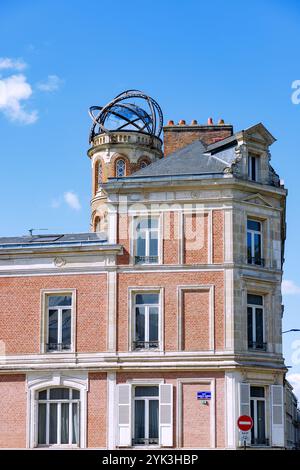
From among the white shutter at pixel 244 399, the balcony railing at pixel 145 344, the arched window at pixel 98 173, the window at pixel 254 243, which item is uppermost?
the arched window at pixel 98 173

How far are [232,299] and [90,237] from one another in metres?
6.64

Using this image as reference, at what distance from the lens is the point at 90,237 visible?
43250mm

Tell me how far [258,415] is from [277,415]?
2.16 ft

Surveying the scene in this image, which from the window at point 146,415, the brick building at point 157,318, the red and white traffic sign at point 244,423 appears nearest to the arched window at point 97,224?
the brick building at point 157,318

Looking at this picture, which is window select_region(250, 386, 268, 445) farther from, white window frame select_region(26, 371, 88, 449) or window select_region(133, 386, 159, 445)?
white window frame select_region(26, 371, 88, 449)

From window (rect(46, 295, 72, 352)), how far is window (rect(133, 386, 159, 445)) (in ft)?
10.3

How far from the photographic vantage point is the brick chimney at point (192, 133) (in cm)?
4584

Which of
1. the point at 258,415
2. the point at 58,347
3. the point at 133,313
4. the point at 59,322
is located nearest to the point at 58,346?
the point at 58,347

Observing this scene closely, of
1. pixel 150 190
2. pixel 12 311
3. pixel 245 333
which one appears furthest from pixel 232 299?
pixel 12 311

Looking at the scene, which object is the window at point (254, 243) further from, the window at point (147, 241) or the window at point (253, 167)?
the window at point (147, 241)

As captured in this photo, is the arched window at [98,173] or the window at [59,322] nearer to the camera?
the window at [59,322]

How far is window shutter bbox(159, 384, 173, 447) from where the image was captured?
38.9m

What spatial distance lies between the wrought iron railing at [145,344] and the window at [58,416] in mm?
2645
